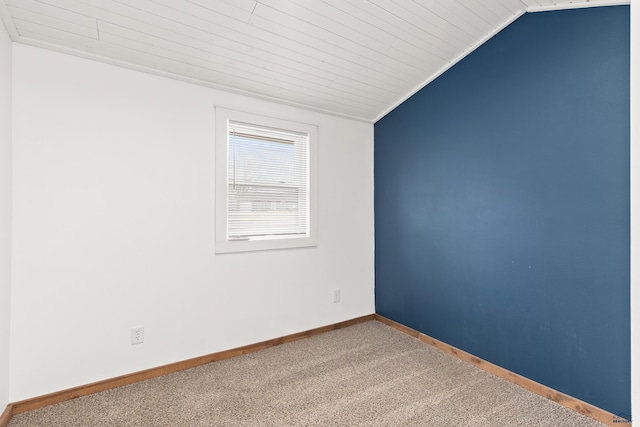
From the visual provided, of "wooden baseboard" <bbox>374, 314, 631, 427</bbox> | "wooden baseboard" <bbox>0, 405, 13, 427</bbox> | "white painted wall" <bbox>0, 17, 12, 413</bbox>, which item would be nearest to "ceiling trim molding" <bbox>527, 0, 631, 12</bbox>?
"wooden baseboard" <bbox>374, 314, 631, 427</bbox>

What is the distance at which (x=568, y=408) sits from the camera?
1.98 meters

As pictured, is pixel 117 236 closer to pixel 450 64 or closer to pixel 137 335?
pixel 137 335

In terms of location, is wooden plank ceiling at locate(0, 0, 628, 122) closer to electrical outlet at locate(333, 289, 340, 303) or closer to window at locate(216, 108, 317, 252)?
window at locate(216, 108, 317, 252)

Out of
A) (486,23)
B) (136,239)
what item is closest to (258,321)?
(136,239)

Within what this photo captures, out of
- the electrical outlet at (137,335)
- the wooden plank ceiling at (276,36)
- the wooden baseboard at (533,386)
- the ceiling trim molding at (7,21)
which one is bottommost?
the wooden baseboard at (533,386)

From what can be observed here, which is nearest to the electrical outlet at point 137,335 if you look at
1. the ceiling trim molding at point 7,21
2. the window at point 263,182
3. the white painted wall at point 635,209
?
the window at point 263,182

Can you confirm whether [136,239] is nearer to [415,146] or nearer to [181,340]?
[181,340]

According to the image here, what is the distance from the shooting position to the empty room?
1.88 meters

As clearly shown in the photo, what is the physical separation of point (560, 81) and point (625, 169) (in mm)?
662

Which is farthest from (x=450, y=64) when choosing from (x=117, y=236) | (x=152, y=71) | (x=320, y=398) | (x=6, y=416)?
(x=6, y=416)

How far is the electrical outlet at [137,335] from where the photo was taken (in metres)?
2.25

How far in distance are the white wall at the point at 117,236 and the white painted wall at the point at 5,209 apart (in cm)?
5

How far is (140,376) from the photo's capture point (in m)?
2.27

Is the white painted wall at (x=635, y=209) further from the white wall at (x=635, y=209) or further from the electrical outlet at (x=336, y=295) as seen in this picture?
the electrical outlet at (x=336, y=295)
